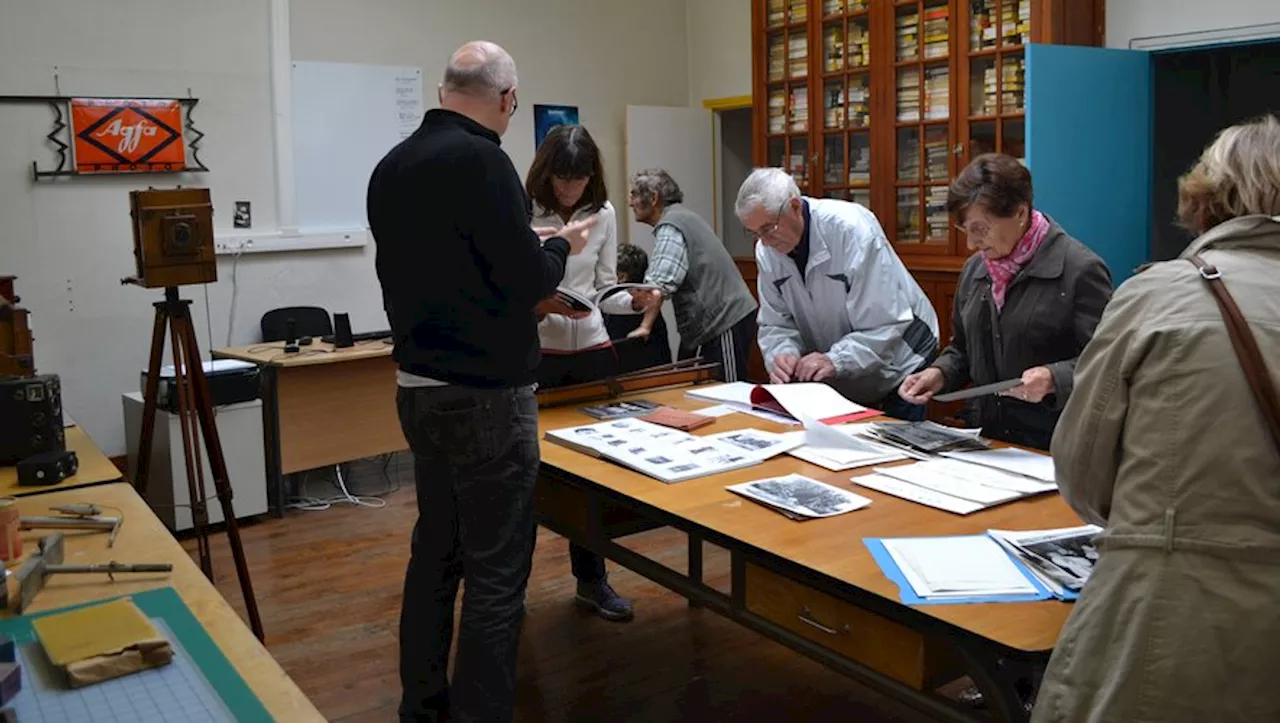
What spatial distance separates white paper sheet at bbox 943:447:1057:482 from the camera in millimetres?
2292

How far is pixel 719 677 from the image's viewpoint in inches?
127

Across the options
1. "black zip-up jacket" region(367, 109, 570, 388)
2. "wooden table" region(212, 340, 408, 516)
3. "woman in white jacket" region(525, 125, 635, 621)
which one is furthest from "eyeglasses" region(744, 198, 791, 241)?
"wooden table" region(212, 340, 408, 516)

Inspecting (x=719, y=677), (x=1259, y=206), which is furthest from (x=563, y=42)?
(x=1259, y=206)

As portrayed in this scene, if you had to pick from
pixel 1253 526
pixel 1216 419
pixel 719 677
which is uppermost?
pixel 1216 419

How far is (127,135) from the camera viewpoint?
534cm

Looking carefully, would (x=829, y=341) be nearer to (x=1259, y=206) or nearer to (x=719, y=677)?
(x=719, y=677)

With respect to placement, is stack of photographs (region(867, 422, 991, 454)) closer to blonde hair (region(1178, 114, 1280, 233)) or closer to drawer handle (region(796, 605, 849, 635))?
drawer handle (region(796, 605, 849, 635))

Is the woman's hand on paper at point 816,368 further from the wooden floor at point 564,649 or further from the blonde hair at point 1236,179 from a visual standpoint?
the blonde hair at point 1236,179

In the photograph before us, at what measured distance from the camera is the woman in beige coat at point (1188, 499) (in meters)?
1.37

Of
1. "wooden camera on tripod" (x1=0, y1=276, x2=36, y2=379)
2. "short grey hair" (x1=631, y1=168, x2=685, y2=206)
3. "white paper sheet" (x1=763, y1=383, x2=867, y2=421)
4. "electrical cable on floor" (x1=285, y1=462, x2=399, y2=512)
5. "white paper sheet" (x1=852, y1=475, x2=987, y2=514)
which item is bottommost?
"electrical cable on floor" (x1=285, y1=462, x2=399, y2=512)

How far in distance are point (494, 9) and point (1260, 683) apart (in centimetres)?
606

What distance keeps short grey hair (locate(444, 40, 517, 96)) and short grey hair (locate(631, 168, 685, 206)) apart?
2617 millimetres

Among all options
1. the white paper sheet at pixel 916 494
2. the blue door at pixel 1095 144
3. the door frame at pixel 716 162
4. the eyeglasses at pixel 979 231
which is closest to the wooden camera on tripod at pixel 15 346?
the white paper sheet at pixel 916 494

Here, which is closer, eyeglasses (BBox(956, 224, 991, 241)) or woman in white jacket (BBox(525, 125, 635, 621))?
eyeglasses (BBox(956, 224, 991, 241))
